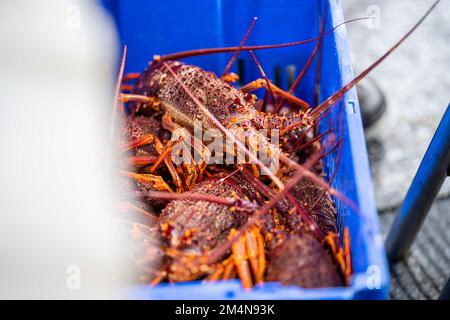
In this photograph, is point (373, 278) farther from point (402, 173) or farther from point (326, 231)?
point (402, 173)

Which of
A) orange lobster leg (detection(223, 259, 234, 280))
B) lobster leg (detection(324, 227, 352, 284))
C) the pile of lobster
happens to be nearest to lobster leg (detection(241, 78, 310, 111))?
the pile of lobster

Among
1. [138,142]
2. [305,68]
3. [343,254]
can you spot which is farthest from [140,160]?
[343,254]

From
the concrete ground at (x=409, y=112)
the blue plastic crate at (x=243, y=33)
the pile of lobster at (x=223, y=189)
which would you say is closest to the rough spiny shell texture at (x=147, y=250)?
the pile of lobster at (x=223, y=189)

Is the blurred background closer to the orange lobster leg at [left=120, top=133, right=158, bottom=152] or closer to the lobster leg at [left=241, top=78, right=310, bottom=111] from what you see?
the orange lobster leg at [left=120, top=133, right=158, bottom=152]

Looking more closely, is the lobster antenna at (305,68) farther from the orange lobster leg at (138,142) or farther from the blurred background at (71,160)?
the orange lobster leg at (138,142)

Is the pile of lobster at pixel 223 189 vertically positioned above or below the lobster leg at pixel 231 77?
below

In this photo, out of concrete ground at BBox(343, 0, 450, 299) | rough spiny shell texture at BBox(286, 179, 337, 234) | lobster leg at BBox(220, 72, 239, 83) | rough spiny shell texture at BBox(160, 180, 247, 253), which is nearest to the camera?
rough spiny shell texture at BBox(160, 180, 247, 253)
